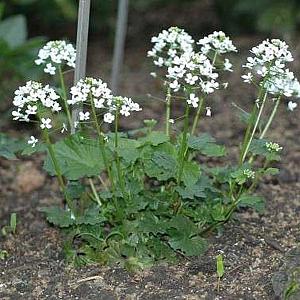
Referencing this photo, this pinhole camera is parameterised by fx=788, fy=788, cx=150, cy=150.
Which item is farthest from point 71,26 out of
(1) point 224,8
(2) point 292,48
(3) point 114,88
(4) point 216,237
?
(4) point 216,237

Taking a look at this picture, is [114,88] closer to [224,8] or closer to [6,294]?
[6,294]

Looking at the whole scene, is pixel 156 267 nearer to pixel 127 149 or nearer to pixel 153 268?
pixel 153 268

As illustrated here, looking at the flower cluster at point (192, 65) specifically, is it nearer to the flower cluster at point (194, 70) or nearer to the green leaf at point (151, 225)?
the flower cluster at point (194, 70)

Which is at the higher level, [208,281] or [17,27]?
[17,27]

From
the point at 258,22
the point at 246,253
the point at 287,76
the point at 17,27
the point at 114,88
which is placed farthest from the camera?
the point at 258,22

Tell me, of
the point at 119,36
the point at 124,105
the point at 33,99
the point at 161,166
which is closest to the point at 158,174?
the point at 161,166

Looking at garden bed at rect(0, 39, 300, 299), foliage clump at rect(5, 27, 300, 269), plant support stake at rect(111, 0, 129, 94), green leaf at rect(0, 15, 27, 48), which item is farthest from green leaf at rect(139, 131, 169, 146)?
green leaf at rect(0, 15, 27, 48)

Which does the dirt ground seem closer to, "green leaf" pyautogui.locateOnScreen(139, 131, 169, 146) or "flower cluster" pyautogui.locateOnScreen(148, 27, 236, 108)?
"green leaf" pyautogui.locateOnScreen(139, 131, 169, 146)
